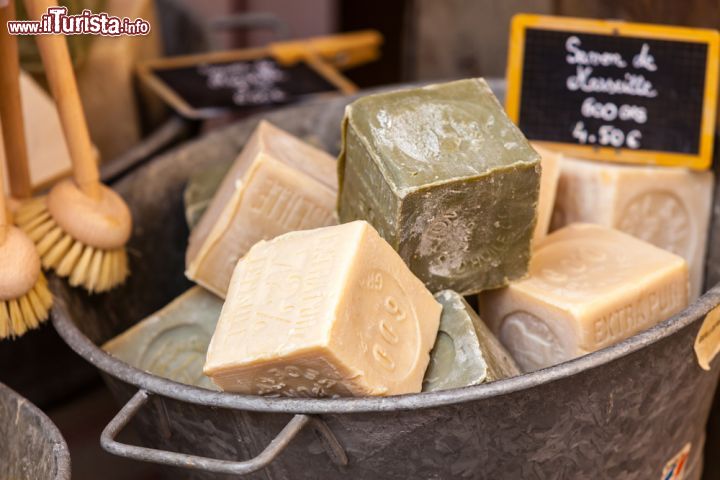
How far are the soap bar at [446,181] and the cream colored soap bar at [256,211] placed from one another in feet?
0.34

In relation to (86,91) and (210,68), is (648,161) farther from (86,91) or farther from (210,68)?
(86,91)

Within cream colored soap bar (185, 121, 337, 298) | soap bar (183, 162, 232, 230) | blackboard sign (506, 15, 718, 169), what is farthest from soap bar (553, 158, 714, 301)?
soap bar (183, 162, 232, 230)

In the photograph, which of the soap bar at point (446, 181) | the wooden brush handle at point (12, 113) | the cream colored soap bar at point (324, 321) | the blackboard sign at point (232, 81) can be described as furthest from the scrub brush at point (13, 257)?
the blackboard sign at point (232, 81)

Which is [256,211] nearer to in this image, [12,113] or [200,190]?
[200,190]

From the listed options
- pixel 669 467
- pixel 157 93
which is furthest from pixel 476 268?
pixel 157 93

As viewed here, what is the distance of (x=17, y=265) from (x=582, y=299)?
2.19ft

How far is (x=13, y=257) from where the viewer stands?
1050 millimetres

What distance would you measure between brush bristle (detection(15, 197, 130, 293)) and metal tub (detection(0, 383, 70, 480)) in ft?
0.78

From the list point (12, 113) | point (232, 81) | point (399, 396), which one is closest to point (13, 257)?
point (12, 113)

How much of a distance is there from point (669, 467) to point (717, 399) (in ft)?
1.40

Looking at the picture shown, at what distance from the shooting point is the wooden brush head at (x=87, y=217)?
1.18 m

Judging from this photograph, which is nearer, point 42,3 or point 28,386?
point 42,3

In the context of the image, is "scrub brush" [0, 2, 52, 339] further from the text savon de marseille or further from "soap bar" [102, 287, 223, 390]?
"soap bar" [102, 287, 223, 390]

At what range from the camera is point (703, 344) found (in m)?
1.06
